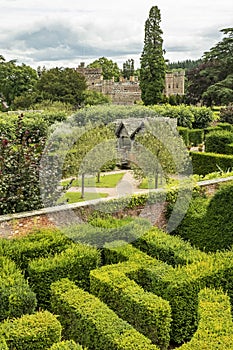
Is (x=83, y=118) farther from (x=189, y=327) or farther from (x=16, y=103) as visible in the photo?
(x=189, y=327)

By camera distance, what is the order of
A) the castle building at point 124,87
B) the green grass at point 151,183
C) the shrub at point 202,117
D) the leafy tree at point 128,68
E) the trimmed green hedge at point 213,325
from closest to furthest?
the trimmed green hedge at point 213,325 < the green grass at point 151,183 < the shrub at point 202,117 < the castle building at point 124,87 < the leafy tree at point 128,68

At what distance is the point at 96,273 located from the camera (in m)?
10.2

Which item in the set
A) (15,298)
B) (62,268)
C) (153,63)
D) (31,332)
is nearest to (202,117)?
(153,63)

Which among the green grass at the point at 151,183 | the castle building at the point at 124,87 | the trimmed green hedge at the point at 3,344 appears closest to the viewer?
the trimmed green hedge at the point at 3,344

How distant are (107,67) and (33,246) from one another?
297 ft

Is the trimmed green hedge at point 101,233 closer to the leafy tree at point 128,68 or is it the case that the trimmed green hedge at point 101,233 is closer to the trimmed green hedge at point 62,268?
the trimmed green hedge at point 62,268

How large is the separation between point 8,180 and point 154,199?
4301 millimetres

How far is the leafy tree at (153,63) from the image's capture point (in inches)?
2002

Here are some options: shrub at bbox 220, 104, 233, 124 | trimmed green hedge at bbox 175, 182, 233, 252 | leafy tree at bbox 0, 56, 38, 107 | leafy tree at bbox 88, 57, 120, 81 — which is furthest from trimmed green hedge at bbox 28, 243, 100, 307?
leafy tree at bbox 88, 57, 120, 81

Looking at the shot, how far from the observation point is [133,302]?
29.6ft

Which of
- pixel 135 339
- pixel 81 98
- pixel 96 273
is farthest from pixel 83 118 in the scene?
pixel 135 339

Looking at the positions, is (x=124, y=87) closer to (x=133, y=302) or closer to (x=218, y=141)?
(x=218, y=141)

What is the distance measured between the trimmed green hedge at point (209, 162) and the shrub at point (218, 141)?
2064mm

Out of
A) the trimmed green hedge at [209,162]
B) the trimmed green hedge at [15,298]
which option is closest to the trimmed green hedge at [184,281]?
the trimmed green hedge at [15,298]
